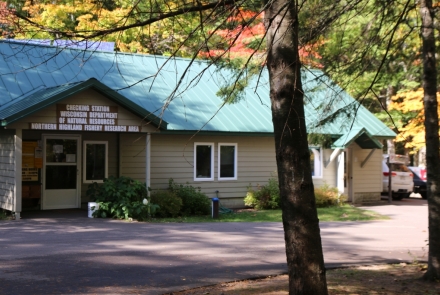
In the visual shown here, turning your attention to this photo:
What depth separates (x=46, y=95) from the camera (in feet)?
55.7

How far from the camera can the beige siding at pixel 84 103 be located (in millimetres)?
16484

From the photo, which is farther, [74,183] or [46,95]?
[74,183]

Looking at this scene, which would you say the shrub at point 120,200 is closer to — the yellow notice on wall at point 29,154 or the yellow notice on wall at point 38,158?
the yellow notice on wall at point 38,158

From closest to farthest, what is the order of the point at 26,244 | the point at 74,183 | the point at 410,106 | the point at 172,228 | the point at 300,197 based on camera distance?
the point at 300,197
the point at 26,244
the point at 172,228
the point at 74,183
the point at 410,106

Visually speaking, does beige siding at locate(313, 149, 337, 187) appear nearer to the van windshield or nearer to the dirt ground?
the van windshield

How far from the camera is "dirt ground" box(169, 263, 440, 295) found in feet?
27.1

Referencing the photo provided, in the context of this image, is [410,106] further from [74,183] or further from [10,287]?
[10,287]

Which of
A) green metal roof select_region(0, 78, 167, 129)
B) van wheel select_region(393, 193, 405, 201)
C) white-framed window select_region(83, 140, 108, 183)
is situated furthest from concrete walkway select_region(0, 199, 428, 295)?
van wheel select_region(393, 193, 405, 201)

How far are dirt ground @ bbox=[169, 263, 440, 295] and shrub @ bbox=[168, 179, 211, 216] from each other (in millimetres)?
10399

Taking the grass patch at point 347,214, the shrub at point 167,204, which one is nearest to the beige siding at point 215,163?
the shrub at point 167,204

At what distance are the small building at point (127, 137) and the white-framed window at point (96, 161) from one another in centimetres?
3

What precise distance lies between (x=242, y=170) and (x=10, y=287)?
15.1 m

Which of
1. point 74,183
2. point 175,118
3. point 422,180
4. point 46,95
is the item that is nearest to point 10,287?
point 46,95

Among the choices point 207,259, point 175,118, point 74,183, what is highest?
point 175,118
